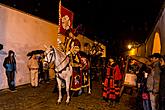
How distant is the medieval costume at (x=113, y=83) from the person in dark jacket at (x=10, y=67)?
4.42 meters

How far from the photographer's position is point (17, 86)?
40.4 feet

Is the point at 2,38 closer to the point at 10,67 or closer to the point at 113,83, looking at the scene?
the point at 10,67

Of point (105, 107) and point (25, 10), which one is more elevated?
point (25, 10)

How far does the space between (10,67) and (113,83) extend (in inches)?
186

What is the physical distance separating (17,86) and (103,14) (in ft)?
27.9

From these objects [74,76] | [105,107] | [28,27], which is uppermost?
[28,27]

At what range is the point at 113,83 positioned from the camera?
871 cm

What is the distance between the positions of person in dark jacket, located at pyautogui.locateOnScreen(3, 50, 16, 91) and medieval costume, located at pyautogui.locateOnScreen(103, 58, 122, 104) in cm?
442

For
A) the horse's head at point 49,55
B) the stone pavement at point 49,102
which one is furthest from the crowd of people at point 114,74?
the stone pavement at point 49,102

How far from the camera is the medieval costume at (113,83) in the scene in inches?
342

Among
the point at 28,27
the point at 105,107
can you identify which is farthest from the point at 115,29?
the point at 105,107

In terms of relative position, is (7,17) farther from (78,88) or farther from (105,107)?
(105,107)

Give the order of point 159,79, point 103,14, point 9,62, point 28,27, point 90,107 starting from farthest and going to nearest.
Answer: point 103,14 → point 28,27 → point 9,62 → point 90,107 → point 159,79

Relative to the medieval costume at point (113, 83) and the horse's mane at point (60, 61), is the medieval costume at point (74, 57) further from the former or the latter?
the medieval costume at point (113, 83)
